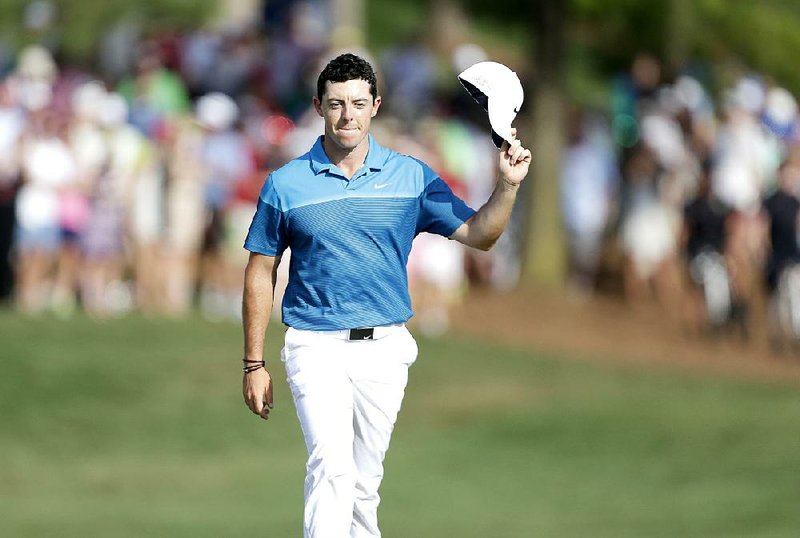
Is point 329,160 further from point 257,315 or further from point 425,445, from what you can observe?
point 425,445

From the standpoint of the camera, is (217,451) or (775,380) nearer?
(217,451)

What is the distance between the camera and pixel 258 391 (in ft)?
24.6

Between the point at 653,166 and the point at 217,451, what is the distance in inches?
272

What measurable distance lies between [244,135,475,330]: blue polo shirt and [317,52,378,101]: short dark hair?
11.9 inches

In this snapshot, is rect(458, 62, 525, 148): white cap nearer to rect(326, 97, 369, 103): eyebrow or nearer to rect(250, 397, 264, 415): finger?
rect(326, 97, 369, 103): eyebrow

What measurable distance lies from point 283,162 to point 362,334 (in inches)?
452

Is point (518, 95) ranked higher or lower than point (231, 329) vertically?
higher

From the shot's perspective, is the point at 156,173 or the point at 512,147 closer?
the point at 512,147

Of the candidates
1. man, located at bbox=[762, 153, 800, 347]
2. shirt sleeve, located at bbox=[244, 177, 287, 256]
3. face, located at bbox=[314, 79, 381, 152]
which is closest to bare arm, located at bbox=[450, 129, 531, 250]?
face, located at bbox=[314, 79, 381, 152]

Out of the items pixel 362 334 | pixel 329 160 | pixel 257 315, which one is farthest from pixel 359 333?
pixel 329 160

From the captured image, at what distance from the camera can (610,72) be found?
74.5ft

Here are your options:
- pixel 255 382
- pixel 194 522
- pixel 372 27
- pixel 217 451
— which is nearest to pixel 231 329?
pixel 217 451

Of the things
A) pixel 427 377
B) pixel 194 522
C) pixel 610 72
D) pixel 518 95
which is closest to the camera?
pixel 518 95

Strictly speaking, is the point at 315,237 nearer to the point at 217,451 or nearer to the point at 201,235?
the point at 217,451
